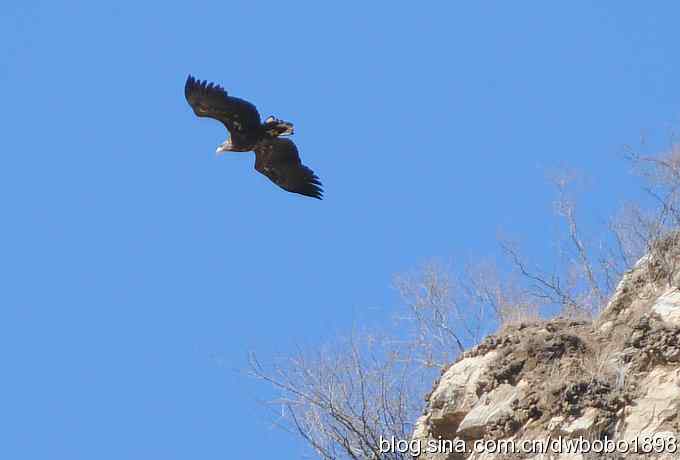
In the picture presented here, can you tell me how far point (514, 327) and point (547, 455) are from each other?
93.0 inches

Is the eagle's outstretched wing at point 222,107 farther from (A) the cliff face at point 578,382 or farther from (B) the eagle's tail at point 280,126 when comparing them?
(A) the cliff face at point 578,382

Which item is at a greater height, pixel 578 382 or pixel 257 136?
pixel 257 136

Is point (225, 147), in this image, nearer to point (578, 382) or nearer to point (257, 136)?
point (257, 136)

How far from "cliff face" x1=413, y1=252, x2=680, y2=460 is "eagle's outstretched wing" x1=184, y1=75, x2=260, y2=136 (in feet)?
15.6

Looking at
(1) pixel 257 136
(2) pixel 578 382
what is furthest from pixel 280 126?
(2) pixel 578 382

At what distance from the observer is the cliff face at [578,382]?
12500 mm

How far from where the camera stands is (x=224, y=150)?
60.3ft

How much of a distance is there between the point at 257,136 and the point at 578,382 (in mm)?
6642

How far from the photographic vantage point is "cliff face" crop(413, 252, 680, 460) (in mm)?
12500

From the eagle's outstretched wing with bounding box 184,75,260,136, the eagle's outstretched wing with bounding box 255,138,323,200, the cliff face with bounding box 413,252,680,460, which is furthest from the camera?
the eagle's outstretched wing with bounding box 255,138,323,200

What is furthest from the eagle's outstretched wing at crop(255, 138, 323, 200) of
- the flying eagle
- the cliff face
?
the cliff face

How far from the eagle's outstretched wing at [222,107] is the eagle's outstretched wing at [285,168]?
0.40 metres

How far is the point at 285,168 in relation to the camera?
18406 mm

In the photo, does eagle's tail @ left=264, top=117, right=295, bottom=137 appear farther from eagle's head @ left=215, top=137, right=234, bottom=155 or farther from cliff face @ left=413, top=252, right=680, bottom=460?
cliff face @ left=413, top=252, right=680, bottom=460
